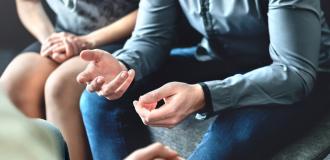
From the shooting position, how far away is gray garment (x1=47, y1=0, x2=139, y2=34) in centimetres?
143

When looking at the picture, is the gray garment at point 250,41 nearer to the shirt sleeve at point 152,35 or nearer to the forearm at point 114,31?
the shirt sleeve at point 152,35

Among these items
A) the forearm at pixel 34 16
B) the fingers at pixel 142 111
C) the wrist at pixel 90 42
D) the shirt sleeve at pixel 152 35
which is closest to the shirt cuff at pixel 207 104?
the fingers at pixel 142 111

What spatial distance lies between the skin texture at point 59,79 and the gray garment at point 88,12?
3cm

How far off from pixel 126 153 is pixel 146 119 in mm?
223

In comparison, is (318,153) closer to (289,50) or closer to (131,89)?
(289,50)

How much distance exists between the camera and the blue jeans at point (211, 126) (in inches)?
39.4

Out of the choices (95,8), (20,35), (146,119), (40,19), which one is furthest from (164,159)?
(20,35)

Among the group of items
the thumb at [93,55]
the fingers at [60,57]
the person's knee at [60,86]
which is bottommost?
the person's knee at [60,86]

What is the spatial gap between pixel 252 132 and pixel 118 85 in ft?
0.87

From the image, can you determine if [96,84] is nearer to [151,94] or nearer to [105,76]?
[105,76]

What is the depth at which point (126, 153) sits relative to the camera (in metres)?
1.18

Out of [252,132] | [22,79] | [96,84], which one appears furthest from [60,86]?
[252,132]

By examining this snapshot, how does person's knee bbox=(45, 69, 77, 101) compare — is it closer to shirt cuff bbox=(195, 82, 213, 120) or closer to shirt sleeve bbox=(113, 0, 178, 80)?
shirt sleeve bbox=(113, 0, 178, 80)

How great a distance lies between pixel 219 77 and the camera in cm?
125
